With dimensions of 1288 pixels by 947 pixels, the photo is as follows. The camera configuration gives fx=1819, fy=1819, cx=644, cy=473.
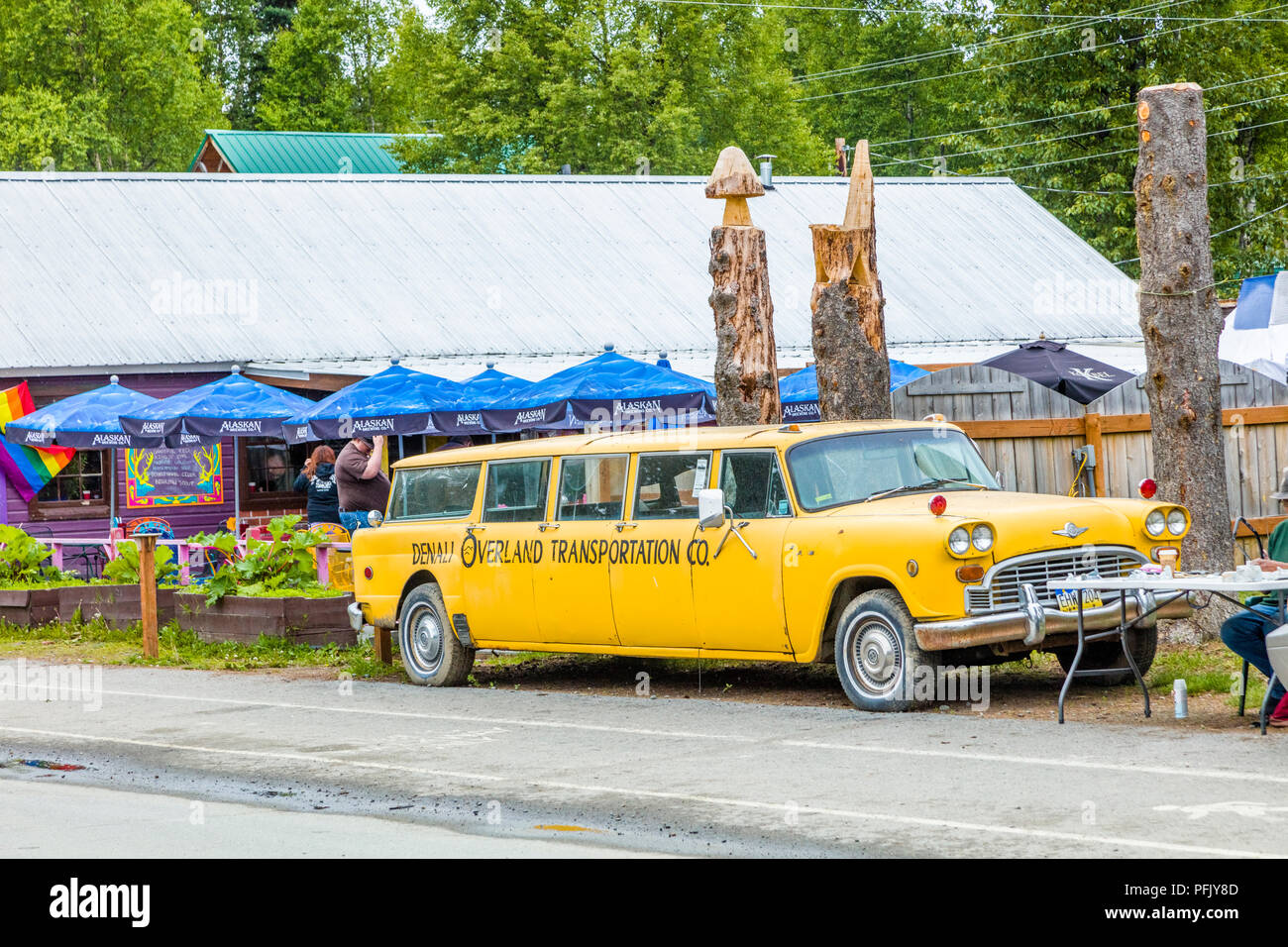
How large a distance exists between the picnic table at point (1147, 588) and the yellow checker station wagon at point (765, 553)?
222 mm

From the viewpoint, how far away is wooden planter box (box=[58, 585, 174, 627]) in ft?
60.8

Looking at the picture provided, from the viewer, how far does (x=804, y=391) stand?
19.6 meters

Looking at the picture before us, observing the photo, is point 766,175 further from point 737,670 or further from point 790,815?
point 790,815

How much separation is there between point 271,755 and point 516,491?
341 centimetres

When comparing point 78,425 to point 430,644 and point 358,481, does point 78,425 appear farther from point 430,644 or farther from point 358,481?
point 430,644

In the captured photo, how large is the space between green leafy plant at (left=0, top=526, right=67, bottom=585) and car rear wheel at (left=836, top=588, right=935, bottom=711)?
11680mm

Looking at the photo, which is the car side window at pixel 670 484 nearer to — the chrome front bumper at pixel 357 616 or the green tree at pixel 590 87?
the chrome front bumper at pixel 357 616

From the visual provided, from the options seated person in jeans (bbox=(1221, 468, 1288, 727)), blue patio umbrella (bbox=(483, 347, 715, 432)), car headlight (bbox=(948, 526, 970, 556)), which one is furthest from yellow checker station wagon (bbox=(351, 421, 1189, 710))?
blue patio umbrella (bbox=(483, 347, 715, 432))

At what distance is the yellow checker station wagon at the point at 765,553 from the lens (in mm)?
11000

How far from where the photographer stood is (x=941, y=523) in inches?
429

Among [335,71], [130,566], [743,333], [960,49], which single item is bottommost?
[130,566]

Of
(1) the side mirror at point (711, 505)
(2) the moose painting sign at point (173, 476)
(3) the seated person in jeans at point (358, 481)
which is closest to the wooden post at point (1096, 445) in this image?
(1) the side mirror at point (711, 505)

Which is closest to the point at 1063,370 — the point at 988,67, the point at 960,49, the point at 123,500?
the point at 123,500

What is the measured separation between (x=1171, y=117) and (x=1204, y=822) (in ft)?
22.6
